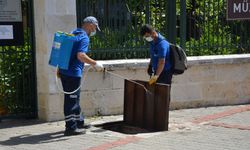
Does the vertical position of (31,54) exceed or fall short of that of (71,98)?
it exceeds it

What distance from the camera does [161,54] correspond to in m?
7.45

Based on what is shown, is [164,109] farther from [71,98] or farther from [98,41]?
[98,41]

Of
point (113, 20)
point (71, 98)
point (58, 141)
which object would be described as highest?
point (113, 20)

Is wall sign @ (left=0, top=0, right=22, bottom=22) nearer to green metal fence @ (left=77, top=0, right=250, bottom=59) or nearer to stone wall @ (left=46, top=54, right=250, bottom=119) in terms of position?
green metal fence @ (left=77, top=0, right=250, bottom=59)

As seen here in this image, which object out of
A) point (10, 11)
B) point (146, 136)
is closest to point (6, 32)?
point (10, 11)

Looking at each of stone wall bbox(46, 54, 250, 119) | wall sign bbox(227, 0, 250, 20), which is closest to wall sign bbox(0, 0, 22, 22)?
stone wall bbox(46, 54, 250, 119)

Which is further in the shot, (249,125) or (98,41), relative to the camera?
(98,41)

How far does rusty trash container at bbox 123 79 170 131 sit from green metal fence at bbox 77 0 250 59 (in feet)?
3.95

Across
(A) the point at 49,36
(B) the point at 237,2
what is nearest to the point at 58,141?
(A) the point at 49,36

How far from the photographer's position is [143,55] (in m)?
9.21

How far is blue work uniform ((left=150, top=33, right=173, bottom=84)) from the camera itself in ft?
24.6

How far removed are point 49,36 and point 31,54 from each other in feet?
→ 1.93

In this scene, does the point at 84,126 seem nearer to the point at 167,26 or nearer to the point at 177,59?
the point at 177,59

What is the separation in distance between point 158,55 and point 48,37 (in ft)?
6.27
